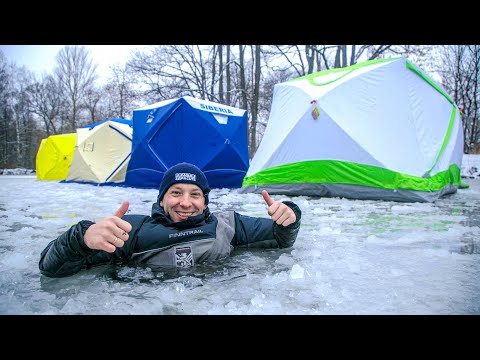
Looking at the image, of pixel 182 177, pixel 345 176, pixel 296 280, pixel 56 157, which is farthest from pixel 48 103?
pixel 296 280

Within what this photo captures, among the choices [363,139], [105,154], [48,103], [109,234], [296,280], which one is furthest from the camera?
[48,103]

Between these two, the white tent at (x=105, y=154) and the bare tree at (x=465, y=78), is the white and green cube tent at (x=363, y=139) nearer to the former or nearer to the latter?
the white tent at (x=105, y=154)

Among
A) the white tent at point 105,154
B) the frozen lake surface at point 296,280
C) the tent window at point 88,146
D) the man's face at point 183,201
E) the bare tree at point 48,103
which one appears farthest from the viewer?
the bare tree at point 48,103

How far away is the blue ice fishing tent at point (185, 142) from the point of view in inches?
227

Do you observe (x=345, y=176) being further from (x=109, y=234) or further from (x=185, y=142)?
(x=109, y=234)

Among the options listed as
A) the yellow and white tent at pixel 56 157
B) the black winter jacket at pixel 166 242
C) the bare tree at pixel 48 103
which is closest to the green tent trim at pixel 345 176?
the black winter jacket at pixel 166 242

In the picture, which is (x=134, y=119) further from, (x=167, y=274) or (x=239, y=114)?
(x=167, y=274)

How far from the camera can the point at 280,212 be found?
1.54 meters

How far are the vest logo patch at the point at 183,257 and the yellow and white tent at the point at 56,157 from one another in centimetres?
945

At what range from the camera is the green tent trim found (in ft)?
12.7

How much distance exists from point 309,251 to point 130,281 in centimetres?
100

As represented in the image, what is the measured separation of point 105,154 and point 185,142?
9.49ft
